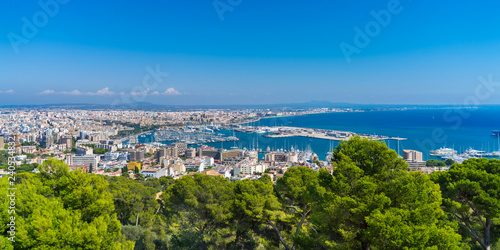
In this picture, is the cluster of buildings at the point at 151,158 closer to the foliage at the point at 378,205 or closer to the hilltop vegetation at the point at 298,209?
the hilltop vegetation at the point at 298,209

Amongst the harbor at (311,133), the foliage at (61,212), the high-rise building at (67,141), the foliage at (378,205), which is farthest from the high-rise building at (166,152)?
the foliage at (378,205)

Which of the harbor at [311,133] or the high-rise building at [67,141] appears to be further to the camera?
the harbor at [311,133]

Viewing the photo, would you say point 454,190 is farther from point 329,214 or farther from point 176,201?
point 176,201

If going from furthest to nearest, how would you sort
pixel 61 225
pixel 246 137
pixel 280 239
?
pixel 246 137
pixel 280 239
pixel 61 225

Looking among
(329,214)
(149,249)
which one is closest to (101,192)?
(149,249)

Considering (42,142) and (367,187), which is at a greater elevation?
(367,187)

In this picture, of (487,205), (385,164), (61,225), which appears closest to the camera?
(61,225)

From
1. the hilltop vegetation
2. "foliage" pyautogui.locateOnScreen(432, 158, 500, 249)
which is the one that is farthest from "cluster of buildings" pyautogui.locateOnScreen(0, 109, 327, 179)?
"foliage" pyautogui.locateOnScreen(432, 158, 500, 249)

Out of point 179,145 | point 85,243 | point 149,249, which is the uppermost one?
point 85,243

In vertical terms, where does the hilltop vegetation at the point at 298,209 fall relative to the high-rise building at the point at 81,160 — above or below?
above
